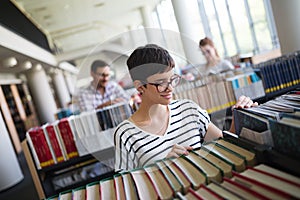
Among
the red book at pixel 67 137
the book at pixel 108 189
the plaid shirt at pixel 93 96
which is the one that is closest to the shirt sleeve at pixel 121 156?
the book at pixel 108 189

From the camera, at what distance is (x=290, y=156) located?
677 millimetres

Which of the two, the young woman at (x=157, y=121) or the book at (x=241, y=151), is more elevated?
the young woman at (x=157, y=121)

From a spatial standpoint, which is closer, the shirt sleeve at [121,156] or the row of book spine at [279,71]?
the shirt sleeve at [121,156]

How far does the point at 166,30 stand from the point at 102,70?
2.24ft

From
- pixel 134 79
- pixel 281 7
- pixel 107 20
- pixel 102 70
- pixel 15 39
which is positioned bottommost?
pixel 134 79

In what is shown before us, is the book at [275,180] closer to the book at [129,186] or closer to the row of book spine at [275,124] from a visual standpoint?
the row of book spine at [275,124]

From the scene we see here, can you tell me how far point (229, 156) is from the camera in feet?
2.68

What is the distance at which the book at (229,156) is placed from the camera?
29.5 inches

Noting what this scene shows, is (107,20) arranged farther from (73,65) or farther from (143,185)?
(143,185)

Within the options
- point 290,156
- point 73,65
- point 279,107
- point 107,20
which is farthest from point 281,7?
point 73,65

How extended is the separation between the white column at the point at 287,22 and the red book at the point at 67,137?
2673 mm

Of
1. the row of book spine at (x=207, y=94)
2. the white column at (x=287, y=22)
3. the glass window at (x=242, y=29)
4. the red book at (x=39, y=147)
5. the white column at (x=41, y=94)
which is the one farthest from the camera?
the white column at (x=41, y=94)

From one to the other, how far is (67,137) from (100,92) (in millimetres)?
1114

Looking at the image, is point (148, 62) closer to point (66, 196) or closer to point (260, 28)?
point (66, 196)
